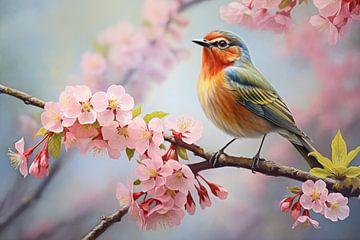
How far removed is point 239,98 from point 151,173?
32 centimetres

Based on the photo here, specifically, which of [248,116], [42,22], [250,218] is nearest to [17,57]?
[42,22]

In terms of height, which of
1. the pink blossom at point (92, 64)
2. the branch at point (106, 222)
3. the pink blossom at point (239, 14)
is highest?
the pink blossom at point (239, 14)

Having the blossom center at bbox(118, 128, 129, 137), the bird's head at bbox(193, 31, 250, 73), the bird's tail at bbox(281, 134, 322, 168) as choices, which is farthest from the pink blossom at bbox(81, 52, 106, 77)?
the bird's tail at bbox(281, 134, 322, 168)

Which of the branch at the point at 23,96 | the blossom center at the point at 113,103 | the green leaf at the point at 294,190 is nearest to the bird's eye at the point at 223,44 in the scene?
the blossom center at the point at 113,103

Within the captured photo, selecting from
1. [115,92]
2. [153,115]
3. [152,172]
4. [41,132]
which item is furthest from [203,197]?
Result: [41,132]

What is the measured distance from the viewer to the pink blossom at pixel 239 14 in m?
1.66

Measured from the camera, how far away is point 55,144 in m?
Answer: 1.65

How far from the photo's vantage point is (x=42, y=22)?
1.74 meters

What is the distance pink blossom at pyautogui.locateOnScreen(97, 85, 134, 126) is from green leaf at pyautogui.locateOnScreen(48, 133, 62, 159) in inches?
5.7

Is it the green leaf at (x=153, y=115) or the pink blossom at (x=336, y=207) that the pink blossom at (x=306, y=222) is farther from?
the green leaf at (x=153, y=115)

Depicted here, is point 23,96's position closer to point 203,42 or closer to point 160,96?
point 160,96

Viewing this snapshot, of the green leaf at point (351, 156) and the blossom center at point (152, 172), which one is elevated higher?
the green leaf at point (351, 156)

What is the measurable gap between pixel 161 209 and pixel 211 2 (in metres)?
0.61

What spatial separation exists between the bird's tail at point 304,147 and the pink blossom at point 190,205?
0.32 meters
